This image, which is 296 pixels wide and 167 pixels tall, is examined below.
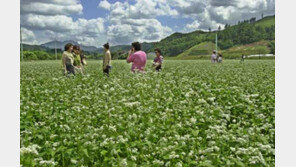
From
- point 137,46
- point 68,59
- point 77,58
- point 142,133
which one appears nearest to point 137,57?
point 137,46

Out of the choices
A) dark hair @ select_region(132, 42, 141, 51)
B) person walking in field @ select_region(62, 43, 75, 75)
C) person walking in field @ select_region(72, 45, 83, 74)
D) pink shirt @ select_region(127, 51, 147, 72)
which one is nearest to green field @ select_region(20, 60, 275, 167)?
pink shirt @ select_region(127, 51, 147, 72)

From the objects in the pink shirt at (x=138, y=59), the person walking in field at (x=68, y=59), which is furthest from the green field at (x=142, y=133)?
the person walking in field at (x=68, y=59)

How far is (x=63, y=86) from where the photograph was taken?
461 inches

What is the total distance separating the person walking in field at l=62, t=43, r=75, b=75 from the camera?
1435cm

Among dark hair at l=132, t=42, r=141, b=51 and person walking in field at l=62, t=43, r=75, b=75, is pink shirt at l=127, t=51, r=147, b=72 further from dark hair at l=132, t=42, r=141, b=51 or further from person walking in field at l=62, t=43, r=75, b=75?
person walking in field at l=62, t=43, r=75, b=75

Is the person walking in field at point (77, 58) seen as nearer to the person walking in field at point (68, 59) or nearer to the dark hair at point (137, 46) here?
the person walking in field at point (68, 59)

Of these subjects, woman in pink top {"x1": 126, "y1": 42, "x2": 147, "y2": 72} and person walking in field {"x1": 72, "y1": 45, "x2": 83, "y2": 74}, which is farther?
person walking in field {"x1": 72, "y1": 45, "x2": 83, "y2": 74}

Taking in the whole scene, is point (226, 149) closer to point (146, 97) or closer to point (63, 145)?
point (63, 145)

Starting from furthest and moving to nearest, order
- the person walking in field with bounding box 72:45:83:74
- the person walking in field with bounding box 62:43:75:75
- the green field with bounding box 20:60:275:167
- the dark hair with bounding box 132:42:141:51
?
1. the person walking in field with bounding box 72:45:83:74
2. the person walking in field with bounding box 62:43:75:75
3. the dark hair with bounding box 132:42:141:51
4. the green field with bounding box 20:60:275:167

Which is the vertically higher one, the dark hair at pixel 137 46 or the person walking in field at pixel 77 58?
the dark hair at pixel 137 46

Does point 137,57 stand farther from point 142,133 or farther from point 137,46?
point 142,133

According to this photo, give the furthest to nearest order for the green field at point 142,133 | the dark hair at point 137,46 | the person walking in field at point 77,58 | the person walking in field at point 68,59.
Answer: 1. the person walking in field at point 77,58
2. the person walking in field at point 68,59
3. the dark hair at point 137,46
4. the green field at point 142,133

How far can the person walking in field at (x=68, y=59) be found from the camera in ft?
47.1

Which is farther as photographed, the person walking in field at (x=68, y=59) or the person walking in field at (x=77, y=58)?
the person walking in field at (x=77, y=58)
